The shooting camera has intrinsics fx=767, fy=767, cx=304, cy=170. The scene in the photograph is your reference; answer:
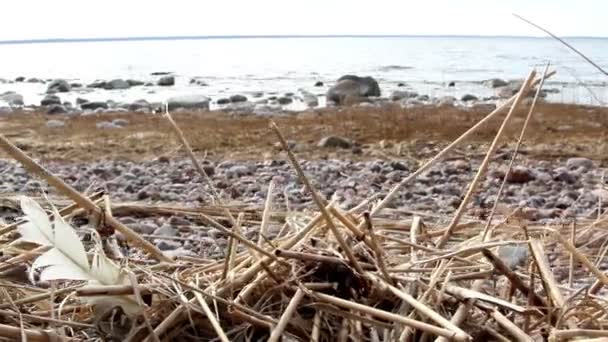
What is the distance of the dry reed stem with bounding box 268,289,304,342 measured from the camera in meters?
0.92

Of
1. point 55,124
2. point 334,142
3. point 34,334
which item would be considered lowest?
point 55,124

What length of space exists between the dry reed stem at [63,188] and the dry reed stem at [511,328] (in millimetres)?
533

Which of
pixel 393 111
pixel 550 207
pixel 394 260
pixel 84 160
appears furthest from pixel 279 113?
pixel 394 260

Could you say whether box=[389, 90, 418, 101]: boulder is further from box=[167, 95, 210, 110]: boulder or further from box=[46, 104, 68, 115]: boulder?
box=[46, 104, 68, 115]: boulder

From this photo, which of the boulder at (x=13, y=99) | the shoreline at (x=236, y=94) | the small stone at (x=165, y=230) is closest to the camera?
the small stone at (x=165, y=230)

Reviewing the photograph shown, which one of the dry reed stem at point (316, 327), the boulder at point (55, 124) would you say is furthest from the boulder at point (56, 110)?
the dry reed stem at point (316, 327)

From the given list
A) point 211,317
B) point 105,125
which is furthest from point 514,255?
point 105,125

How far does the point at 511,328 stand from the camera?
0.93 m

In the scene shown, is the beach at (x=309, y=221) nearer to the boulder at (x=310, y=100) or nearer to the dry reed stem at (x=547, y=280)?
the dry reed stem at (x=547, y=280)

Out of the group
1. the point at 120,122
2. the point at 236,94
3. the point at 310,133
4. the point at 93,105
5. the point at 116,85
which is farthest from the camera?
the point at 116,85

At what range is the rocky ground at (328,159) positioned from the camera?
5.80 m

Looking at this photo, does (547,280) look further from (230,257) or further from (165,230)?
(165,230)

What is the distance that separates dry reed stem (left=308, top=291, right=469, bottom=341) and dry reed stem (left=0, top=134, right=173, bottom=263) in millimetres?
322

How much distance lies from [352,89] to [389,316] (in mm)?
20608
